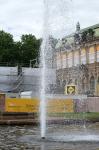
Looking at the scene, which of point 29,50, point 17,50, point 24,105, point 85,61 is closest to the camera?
point 24,105

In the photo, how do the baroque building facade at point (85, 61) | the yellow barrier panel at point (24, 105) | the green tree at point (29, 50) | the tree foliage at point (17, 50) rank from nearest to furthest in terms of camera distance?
the yellow barrier panel at point (24, 105) < the baroque building facade at point (85, 61) < the tree foliage at point (17, 50) < the green tree at point (29, 50)

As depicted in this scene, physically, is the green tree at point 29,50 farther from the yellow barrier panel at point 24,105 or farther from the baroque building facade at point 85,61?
the yellow barrier panel at point 24,105

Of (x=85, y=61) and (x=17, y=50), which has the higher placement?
(x=17, y=50)

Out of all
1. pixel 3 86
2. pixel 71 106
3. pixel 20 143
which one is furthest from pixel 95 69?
pixel 20 143

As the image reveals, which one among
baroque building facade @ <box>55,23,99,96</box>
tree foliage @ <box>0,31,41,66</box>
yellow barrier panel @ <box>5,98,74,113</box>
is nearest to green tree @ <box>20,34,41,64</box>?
tree foliage @ <box>0,31,41,66</box>

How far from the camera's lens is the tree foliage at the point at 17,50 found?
114m

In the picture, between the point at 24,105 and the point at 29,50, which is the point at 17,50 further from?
the point at 24,105

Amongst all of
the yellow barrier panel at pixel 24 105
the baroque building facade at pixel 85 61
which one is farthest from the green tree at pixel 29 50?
the yellow barrier panel at pixel 24 105

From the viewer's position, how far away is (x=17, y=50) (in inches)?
4592

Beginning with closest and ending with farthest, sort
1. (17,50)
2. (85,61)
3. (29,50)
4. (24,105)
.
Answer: (24,105), (85,61), (17,50), (29,50)

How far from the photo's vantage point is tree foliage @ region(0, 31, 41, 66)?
11412 cm

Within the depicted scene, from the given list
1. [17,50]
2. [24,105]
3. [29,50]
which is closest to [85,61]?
[29,50]

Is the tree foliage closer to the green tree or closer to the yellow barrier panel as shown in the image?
the green tree

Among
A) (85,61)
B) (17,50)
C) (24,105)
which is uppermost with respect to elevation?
(17,50)
